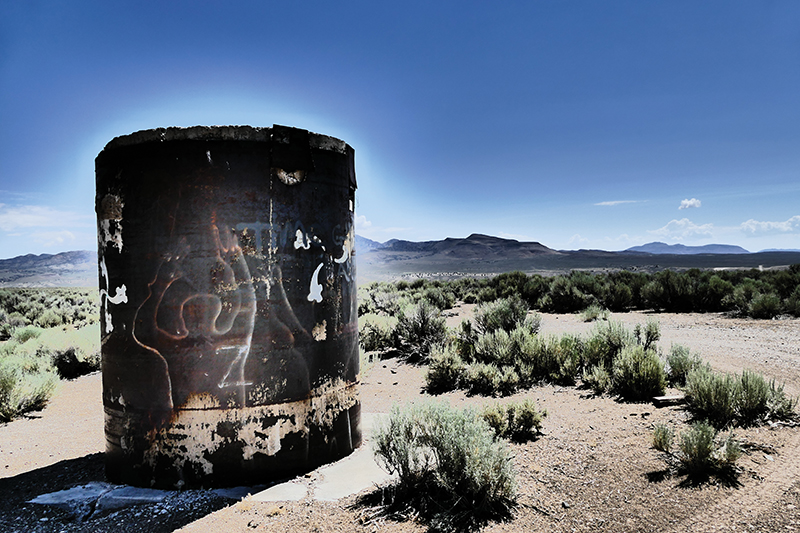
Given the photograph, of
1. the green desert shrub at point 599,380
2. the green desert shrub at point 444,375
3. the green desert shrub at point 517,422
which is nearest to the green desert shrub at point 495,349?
the green desert shrub at point 444,375

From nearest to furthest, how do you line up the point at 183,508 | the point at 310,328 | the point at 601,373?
the point at 183,508 < the point at 310,328 < the point at 601,373

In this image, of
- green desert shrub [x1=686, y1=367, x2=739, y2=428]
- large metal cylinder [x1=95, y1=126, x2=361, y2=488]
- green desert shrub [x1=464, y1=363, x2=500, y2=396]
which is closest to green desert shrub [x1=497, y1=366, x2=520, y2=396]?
green desert shrub [x1=464, y1=363, x2=500, y2=396]

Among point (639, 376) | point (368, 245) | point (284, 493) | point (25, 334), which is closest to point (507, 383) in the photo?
point (639, 376)

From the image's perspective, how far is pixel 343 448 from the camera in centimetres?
469

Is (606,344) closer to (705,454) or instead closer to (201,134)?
(705,454)

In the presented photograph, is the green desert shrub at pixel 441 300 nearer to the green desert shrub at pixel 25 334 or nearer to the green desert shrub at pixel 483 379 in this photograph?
the green desert shrub at pixel 483 379

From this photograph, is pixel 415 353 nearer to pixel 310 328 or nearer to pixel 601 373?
pixel 601 373

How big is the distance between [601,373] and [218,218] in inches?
225

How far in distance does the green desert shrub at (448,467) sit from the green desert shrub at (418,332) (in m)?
6.13

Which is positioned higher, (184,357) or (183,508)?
(184,357)

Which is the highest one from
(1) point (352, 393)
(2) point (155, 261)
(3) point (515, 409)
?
(2) point (155, 261)

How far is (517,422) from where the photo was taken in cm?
552

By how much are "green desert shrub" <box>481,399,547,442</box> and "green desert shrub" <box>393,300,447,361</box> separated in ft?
15.5

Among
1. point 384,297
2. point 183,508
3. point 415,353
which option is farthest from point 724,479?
point 384,297
